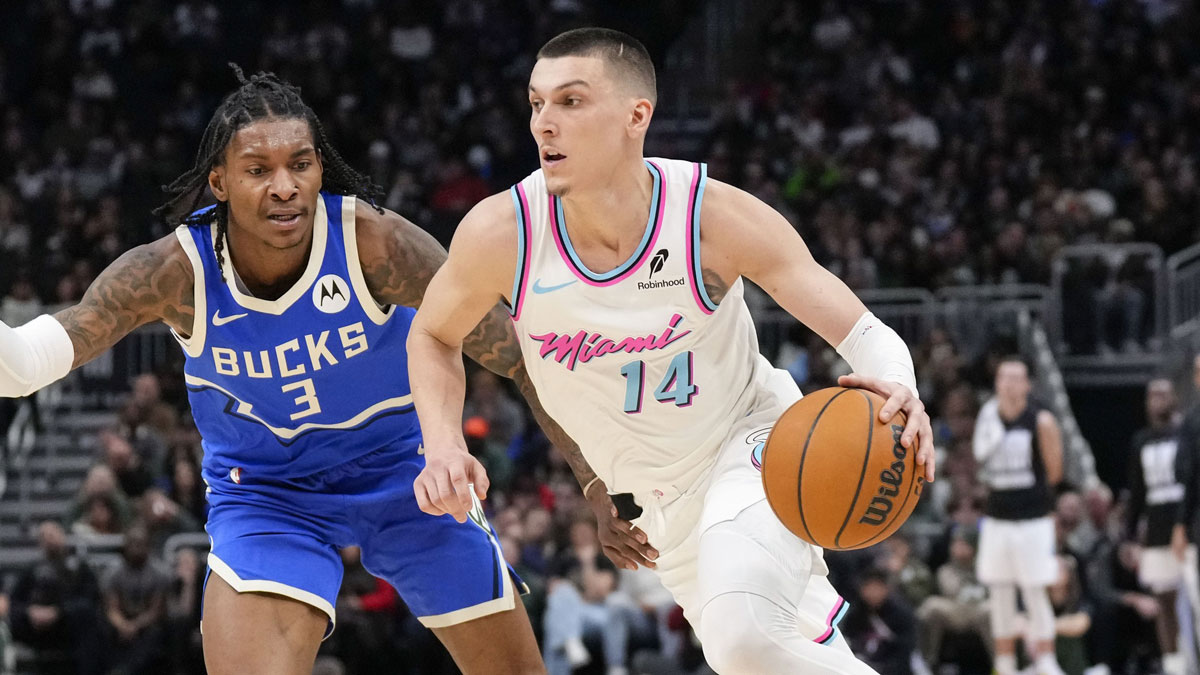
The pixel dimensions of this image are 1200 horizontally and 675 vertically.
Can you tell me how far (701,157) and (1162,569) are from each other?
9.12 metres

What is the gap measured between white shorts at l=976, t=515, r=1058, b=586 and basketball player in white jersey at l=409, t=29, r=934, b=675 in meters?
5.53

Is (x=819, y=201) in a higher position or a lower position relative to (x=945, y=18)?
lower

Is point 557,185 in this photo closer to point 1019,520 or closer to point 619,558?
point 619,558

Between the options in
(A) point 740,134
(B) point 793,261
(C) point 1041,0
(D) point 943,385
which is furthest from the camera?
(C) point 1041,0

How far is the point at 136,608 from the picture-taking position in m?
10.1

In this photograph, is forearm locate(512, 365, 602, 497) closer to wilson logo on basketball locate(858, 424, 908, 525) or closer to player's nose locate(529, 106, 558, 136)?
player's nose locate(529, 106, 558, 136)

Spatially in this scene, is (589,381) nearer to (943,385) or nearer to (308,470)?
(308,470)

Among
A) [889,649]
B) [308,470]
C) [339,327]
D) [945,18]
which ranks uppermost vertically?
[945,18]

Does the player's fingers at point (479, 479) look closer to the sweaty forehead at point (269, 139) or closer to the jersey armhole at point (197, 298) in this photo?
the jersey armhole at point (197, 298)

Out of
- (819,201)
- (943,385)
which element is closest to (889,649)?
(943,385)

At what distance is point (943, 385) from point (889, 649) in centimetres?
345

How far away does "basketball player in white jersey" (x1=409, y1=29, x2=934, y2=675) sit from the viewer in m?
4.13

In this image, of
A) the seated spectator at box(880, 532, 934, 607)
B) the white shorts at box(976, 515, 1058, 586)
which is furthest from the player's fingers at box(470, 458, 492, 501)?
the seated spectator at box(880, 532, 934, 607)

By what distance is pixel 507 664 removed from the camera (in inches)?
191
